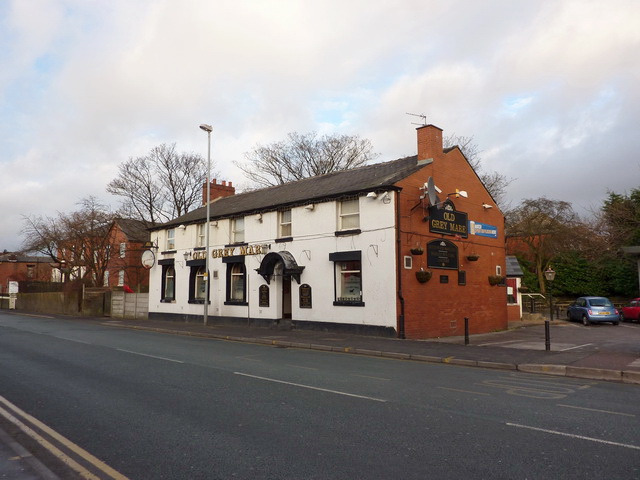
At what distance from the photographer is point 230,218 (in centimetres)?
2561

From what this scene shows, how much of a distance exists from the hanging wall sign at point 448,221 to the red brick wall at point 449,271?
276 mm

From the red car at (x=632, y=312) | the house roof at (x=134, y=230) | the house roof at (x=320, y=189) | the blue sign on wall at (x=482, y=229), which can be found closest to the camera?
the house roof at (x=320, y=189)

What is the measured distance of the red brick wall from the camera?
18.7m

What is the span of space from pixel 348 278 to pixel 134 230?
36220 millimetres

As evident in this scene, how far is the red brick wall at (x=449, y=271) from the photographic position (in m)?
18.7

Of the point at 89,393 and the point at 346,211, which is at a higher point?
the point at 346,211

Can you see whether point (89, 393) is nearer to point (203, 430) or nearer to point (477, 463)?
point (203, 430)

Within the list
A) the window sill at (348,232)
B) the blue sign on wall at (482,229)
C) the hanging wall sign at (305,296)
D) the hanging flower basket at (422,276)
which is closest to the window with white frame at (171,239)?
the hanging wall sign at (305,296)

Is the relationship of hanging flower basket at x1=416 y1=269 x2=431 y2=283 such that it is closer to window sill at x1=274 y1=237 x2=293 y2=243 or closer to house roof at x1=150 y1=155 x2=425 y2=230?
house roof at x1=150 y1=155 x2=425 y2=230

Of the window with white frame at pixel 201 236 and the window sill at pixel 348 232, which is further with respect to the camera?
the window with white frame at pixel 201 236

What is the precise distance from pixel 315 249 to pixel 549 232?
30.9 m

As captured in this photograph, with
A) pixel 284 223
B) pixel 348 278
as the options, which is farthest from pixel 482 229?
pixel 284 223

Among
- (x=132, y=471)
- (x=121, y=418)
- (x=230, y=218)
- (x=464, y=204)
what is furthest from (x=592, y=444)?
(x=230, y=218)

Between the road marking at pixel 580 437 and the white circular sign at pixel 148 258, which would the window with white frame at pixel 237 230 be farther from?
the road marking at pixel 580 437
